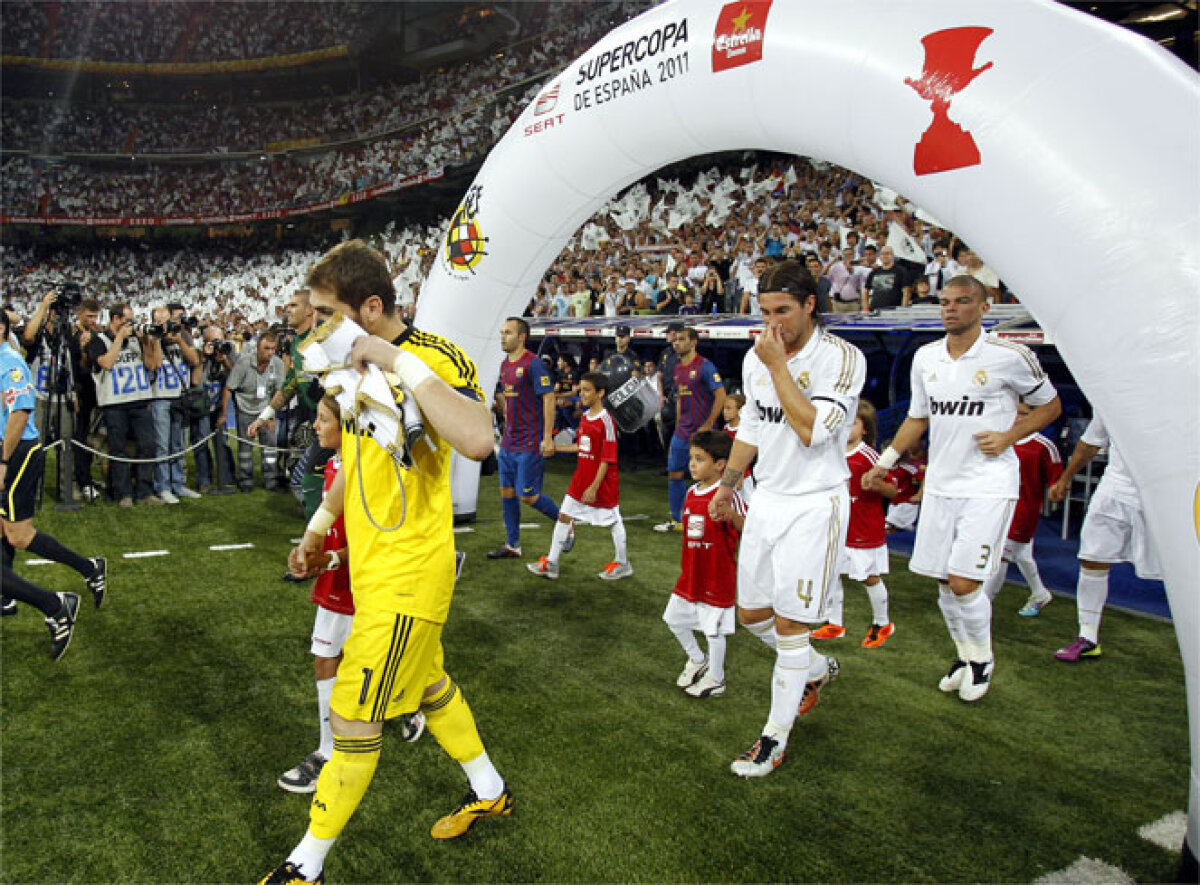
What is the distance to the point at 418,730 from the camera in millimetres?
3699

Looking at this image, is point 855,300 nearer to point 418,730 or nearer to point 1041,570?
point 1041,570

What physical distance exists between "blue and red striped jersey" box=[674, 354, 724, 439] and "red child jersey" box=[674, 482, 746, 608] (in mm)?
3814

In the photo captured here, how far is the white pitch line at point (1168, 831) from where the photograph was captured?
2920mm

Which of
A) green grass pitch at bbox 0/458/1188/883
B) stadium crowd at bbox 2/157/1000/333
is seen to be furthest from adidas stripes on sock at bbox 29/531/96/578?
stadium crowd at bbox 2/157/1000/333

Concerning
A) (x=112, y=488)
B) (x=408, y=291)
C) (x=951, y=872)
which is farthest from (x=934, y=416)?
(x=408, y=291)

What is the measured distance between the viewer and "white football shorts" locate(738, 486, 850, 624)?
134 inches

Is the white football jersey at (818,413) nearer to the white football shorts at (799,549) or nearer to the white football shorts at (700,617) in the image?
the white football shorts at (799,549)

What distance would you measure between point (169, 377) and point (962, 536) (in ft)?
26.3

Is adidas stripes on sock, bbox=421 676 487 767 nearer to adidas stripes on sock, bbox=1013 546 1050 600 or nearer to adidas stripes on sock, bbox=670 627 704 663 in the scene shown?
adidas stripes on sock, bbox=670 627 704 663

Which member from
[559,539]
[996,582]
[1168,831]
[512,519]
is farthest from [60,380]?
[1168,831]

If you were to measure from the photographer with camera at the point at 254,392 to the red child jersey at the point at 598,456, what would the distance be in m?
4.64

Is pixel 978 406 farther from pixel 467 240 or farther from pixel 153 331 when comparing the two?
pixel 153 331

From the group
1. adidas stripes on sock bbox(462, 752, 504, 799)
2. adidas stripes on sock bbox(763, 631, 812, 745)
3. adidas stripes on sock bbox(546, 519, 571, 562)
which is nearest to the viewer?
adidas stripes on sock bbox(462, 752, 504, 799)

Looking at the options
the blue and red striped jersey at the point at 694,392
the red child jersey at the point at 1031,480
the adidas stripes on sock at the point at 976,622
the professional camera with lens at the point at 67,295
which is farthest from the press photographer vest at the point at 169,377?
the red child jersey at the point at 1031,480
